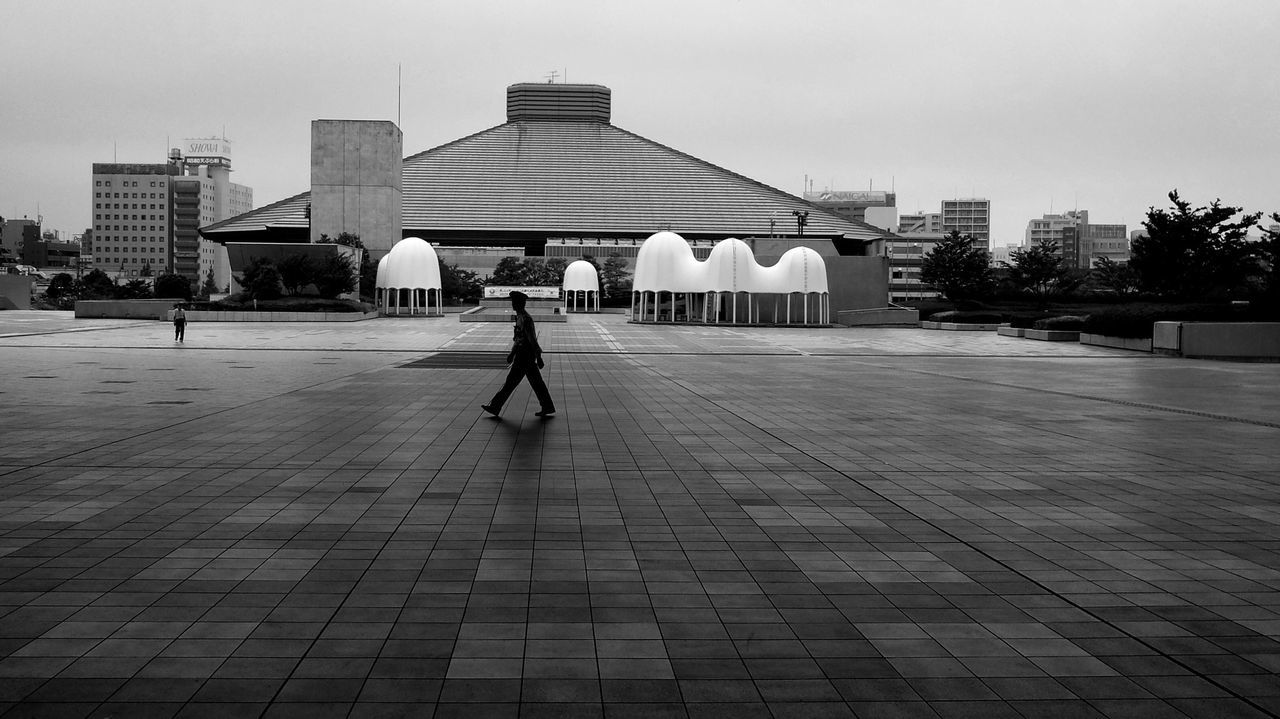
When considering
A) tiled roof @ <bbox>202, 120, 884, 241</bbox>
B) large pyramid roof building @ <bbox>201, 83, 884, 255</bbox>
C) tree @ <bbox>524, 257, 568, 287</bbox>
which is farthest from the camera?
tiled roof @ <bbox>202, 120, 884, 241</bbox>

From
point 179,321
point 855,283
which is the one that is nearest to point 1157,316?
point 855,283

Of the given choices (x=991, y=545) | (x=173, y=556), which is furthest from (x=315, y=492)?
(x=991, y=545)

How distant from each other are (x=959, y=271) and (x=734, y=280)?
2232 cm

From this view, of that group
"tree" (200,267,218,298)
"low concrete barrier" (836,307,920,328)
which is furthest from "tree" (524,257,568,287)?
"low concrete barrier" (836,307,920,328)

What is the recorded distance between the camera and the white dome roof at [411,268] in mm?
54250

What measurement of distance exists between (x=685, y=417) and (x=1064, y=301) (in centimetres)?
5556

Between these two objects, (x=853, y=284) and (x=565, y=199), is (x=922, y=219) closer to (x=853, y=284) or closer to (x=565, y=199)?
(x=565, y=199)

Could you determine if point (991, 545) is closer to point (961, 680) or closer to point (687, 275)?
point (961, 680)

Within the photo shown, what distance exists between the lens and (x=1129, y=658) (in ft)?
13.1

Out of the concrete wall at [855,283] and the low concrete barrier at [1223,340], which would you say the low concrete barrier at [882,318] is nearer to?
the concrete wall at [855,283]

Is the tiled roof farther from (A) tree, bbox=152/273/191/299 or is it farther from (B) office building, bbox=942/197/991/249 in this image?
(B) office building, bbox=942/197/991/249

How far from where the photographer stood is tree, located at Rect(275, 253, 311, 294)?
46375 millimetres

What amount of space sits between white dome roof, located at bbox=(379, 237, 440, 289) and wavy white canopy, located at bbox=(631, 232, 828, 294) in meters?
13.0

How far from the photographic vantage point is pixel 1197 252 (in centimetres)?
4891
